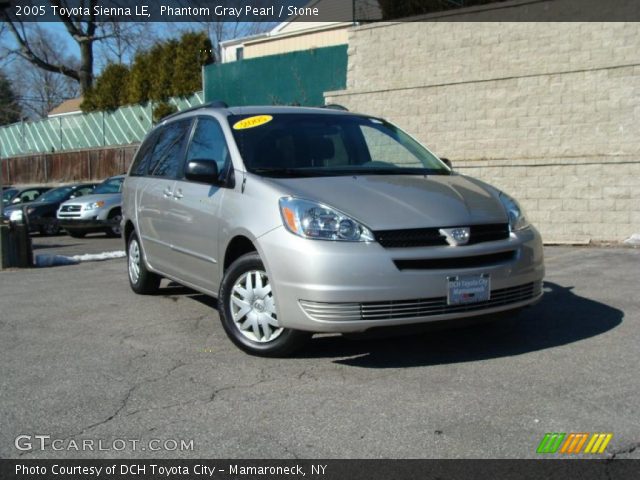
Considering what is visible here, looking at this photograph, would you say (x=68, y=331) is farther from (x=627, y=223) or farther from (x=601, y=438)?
(x=627, y=223)

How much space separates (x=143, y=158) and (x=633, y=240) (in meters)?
7.68

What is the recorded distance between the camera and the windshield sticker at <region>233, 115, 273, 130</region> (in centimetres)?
576

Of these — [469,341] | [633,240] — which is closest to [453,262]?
[469,341]

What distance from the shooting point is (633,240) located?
1126 cm

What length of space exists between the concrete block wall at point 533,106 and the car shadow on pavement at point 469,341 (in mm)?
5898

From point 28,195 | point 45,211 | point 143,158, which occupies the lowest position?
point 28,195

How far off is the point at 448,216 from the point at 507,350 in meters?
1.10

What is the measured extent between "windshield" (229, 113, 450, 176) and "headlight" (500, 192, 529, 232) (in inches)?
27.0

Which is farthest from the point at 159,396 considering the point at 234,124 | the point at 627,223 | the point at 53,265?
the point at 627,223

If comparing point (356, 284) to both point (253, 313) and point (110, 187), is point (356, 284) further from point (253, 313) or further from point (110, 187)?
point (110, 187)

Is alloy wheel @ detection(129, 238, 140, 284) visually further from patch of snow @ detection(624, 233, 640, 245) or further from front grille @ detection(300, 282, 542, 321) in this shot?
patch of snow @ detection(624, 233, 640, 245)

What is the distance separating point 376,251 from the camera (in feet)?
14.7

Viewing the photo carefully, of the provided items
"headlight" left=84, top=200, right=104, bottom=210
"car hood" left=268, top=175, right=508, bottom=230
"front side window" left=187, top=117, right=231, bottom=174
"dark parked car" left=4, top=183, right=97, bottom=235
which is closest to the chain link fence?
"dark parked car" left=4, top=183, right=97, bottom=235
